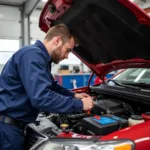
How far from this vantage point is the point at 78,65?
10586 millimetres

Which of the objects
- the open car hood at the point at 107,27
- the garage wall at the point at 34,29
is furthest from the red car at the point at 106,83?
the garage wall at the point at 34,29

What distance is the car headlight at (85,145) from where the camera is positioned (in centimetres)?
119

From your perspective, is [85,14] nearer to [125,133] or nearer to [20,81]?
[20,81]

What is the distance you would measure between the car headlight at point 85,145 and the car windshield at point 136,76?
117 centimetres

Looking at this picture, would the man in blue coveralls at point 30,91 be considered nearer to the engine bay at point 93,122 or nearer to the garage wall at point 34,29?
the engine bay at point 93,122

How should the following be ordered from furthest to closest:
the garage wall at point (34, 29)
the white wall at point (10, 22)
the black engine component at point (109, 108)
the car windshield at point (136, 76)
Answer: the garage wall at point (34, 29)
the white wall at point (10, 22)
the car windshield at point (136, 76)
the black engine component at point (109, 108)

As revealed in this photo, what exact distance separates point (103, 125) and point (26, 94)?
2.00 ft

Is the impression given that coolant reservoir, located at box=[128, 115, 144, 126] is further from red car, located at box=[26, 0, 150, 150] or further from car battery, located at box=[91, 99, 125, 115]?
car battery, located at box=[91, 99, 125, 115]

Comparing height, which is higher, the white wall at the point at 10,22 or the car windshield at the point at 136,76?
the white wall at the point at 10,22

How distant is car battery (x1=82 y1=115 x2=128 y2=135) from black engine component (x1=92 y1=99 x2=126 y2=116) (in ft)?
1.02

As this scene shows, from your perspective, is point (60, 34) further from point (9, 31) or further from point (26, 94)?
point (9, 31)

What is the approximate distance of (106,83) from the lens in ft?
8.37

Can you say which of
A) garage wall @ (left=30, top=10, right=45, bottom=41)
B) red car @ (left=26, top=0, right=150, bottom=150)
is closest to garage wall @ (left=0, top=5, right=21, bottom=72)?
garage wall @ (left=30, top=10, right=45, bottom=41)

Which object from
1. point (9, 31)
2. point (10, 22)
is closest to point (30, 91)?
point (9, 31)
